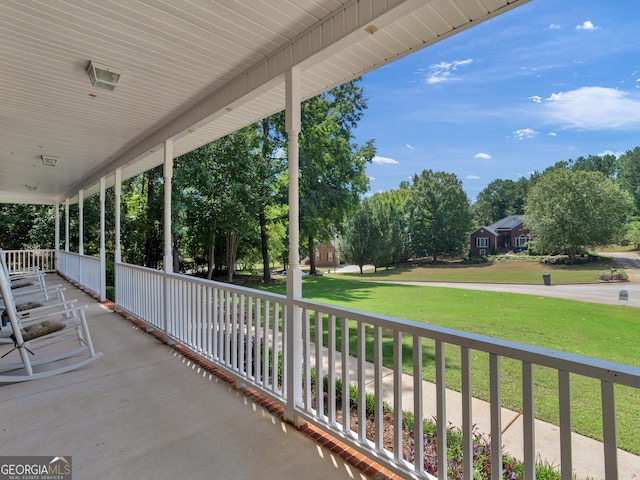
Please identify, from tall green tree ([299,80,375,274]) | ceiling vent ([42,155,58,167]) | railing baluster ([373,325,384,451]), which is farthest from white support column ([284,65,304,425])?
tall green tree ([299,80,375,274])

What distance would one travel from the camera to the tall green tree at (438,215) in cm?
1795

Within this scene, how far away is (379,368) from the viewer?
1741mm

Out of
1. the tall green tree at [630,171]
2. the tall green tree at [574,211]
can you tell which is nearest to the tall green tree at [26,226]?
the tall green tree at [574,211]

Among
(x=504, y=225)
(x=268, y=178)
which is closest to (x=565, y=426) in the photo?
(x=268, y=178)

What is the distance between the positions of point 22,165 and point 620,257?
15064 millimetres

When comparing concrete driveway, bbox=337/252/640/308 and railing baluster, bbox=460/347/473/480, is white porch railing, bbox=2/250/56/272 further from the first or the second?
concrete driveway, bbox=337/252/640/308

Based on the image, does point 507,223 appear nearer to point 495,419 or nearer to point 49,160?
point 495,419

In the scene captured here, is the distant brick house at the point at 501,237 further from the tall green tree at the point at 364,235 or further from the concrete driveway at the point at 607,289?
the tall green tree at the point at 364,235

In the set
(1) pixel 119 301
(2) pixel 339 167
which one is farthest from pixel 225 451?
(2) pixel 339 167

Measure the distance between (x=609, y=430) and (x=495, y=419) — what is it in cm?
36

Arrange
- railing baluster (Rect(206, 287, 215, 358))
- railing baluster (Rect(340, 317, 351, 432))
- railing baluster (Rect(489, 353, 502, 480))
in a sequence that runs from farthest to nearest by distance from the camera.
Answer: railing baluster (Rect(206, 287, 215, 358)), railing baluster (Rect(340, 317, 351, 432)), railing baluster (Rect(489, 353, 502, 480))

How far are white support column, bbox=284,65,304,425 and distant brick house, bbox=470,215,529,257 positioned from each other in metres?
12.6
